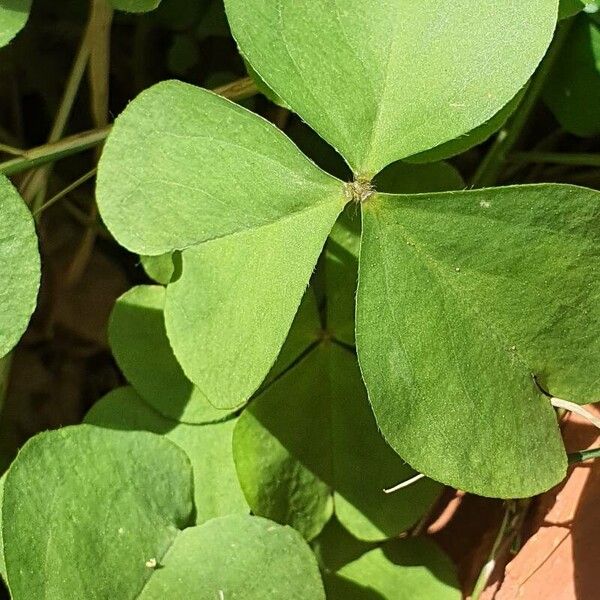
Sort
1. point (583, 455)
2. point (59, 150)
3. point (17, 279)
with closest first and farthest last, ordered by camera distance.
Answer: point (17, 279) < point (583, 455) < point (59, 150)

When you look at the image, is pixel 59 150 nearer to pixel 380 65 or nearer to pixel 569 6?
pixel 380 65

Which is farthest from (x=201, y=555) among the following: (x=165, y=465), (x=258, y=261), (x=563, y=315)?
(x=563, y=315)

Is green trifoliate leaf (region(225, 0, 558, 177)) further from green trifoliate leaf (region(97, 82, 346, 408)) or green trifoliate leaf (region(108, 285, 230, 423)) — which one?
green trifoliate leaf (region(108, 285, 230, 423))

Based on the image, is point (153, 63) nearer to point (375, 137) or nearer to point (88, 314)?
point (88, 314)

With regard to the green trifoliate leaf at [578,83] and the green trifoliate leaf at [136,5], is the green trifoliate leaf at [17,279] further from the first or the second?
the green trifoliate leaf at [578,83]

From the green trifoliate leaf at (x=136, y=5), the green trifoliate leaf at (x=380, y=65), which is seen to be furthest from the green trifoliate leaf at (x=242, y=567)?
the green trifoliate leaf at (x=136, y=5)

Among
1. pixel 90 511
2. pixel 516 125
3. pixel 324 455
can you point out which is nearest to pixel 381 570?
pixel 324 455
